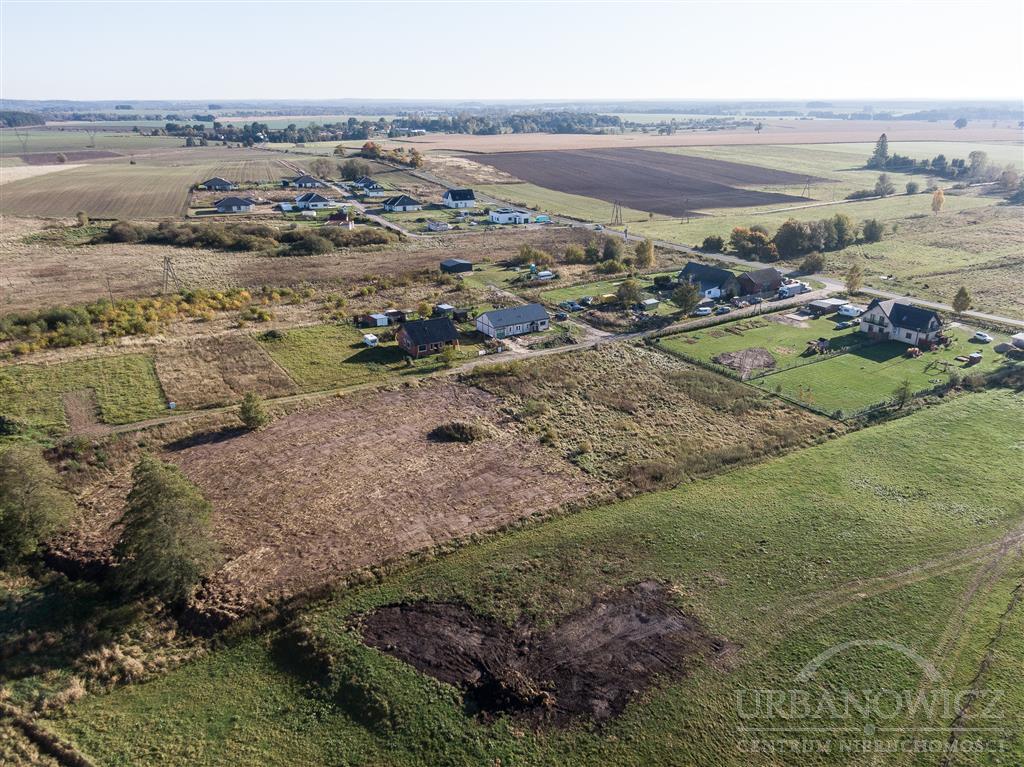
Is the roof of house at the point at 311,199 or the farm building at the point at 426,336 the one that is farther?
the roof of house at the point at 311,199

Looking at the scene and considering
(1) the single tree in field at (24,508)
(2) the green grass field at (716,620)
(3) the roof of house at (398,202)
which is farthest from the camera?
(3) the roof of house at (398,202)

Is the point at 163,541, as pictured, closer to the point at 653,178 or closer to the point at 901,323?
the point at 901,323

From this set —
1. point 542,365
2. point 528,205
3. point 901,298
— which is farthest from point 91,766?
point 528,205

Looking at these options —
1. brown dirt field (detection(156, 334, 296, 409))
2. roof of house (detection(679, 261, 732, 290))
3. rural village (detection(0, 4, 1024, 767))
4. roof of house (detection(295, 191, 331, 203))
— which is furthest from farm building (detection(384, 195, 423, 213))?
Result: brown dirt field (detection(156, 334, 296, 409))

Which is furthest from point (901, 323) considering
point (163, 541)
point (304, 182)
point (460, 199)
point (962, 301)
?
point (304, 182)

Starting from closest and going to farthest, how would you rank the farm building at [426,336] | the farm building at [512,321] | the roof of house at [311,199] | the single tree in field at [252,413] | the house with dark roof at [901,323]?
the single tree in field at [252,413]
the farm building at [426,336]
the house with dark roof at [901,323]
the farm building at [512,321]
the roof of house at [311,199]

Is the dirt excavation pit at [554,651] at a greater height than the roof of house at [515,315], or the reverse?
the roof of house at [515,315]
